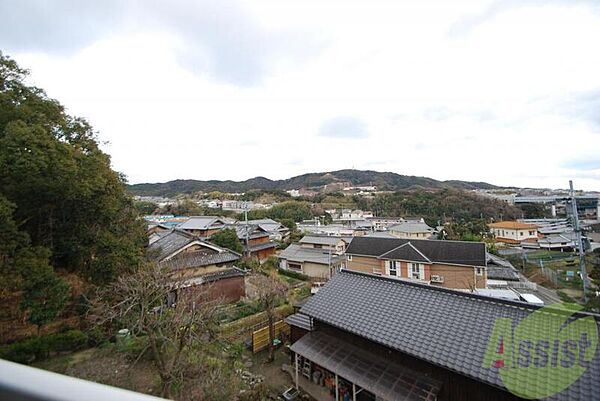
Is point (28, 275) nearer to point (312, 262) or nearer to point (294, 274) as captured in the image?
point (294, 274)

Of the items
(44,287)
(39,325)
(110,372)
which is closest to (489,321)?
(110,372)

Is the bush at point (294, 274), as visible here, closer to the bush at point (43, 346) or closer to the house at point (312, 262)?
the house at point (312, 262)

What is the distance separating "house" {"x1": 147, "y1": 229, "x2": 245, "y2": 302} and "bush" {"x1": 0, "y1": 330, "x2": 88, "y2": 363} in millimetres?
4340

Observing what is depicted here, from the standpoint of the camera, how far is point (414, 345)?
5809 mm

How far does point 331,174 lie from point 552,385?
127361 millimetres

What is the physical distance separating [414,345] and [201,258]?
11.6 metres

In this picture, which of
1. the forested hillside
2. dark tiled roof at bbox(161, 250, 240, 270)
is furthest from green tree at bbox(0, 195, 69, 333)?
dark tiled roof at bbox(161, 250, 240, 270)

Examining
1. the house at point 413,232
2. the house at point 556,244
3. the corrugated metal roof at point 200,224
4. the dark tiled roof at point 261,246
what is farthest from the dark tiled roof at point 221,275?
the house at point 556,244

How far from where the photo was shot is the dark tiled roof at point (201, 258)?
514 inches

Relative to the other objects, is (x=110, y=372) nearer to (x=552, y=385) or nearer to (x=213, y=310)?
(x=213, y=310)

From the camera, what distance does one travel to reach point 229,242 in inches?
810

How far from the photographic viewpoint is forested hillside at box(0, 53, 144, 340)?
681 centimetres

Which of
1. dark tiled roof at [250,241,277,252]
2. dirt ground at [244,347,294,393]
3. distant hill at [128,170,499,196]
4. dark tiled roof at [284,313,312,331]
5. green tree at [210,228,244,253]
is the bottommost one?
dirt ground at [244,347,294,393]

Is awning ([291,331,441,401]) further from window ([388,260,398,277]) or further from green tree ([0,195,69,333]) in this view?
window ([388,260,398,277])
